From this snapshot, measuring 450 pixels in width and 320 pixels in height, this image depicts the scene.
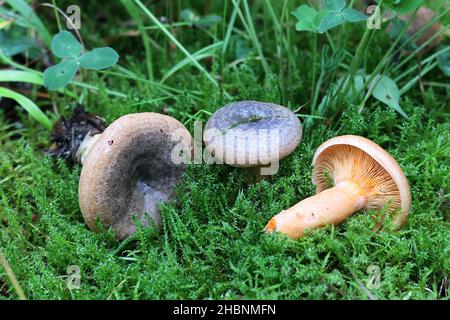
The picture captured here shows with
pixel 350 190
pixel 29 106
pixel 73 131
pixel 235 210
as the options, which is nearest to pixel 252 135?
pixel 235 210

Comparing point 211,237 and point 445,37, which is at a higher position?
point 445,37

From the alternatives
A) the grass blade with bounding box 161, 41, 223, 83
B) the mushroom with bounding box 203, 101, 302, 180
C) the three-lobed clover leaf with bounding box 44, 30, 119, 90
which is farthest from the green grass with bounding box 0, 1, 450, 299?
the three-lobed clover leaf with bounding box 44, 30, 119, 90

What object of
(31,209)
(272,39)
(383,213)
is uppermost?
(272,39)

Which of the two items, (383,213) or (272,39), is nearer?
(383,213)

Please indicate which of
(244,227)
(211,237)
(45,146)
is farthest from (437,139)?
(45,146)

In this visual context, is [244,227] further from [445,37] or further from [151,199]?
[445,37]

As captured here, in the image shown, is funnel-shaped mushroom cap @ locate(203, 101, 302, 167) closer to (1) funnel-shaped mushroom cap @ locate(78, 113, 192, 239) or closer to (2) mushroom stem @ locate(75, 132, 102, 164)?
(1) funnel-shaped mushroom cap @ locate(78, 113, 192, 239)

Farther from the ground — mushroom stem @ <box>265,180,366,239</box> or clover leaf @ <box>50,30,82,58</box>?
clover leaf @ <box>50,30,82,58</box>
